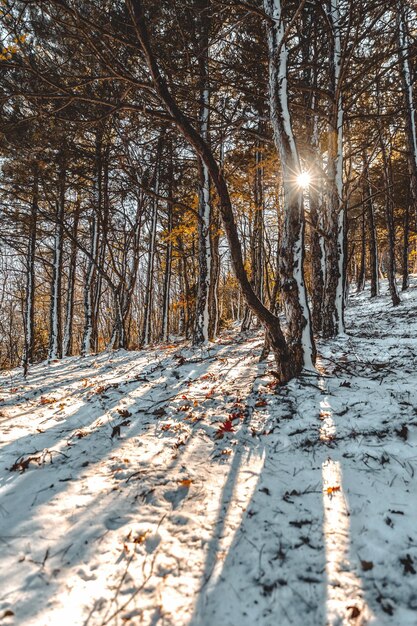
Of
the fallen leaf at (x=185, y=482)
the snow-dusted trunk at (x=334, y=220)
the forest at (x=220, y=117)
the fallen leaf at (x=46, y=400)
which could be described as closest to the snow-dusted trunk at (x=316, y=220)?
the forest at (x=220, y=117)

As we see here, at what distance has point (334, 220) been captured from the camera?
754 cm

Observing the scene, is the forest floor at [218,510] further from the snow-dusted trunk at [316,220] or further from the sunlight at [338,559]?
the snow-dusted trunk at [316,220]

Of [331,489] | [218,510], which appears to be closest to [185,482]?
[218,510]

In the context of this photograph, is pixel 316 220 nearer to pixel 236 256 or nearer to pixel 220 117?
pixel 220 117

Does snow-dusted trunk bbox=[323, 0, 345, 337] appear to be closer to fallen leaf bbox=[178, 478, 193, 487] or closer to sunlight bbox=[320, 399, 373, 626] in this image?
sunlight bbox=[320, 399, 373, 626]

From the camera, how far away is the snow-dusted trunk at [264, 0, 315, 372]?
4.37 metres

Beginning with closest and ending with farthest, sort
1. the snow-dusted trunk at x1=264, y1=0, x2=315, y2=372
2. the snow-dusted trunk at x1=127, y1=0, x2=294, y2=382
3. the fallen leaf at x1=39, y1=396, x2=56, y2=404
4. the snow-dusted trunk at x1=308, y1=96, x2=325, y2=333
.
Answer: the snow-dusted trunk at x1=127, y1=0, x2=294, y2=382 → the snow-dusted trunk at x1=264, y1=0, x2=315, y2=372 → the fallen leaf at x1=39, y1=396, x2=56, y2=404 → the snow-dusted trunk at x1=308, y1=96, x2=325, y2=333

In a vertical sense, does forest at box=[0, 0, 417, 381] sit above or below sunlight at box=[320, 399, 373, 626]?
above

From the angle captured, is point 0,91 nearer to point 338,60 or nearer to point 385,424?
point 338,60

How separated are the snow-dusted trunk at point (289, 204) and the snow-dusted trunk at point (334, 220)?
3008mm

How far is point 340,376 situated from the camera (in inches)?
168

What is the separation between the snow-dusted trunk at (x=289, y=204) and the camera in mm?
4367

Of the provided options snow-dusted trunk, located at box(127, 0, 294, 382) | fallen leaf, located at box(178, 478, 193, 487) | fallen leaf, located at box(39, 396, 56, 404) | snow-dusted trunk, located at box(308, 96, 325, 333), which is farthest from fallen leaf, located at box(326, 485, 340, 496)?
snow-dusted trunk, located at box(308, 96, 325, 333)

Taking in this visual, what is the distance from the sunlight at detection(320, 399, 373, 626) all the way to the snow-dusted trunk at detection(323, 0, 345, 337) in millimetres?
5885
